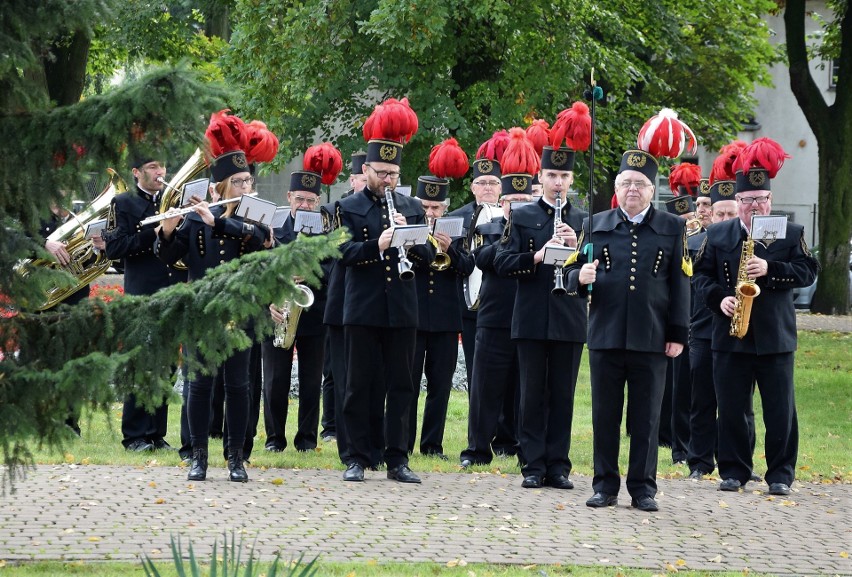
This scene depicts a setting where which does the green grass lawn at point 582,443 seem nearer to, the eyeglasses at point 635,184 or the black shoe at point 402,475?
the black shoe at point 402,475

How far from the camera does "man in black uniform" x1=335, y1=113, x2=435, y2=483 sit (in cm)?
1080

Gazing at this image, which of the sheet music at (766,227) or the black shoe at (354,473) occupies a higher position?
the sheet music at (766,227)

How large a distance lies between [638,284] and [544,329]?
3.72ft

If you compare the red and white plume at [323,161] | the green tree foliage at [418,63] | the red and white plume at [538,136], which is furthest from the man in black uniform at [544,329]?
the green tree foliage at [418,63]

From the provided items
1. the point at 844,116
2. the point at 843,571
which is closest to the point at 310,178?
the point at 843,571

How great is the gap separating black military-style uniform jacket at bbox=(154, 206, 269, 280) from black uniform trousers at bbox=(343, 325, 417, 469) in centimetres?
110

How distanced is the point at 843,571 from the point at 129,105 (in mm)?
5044

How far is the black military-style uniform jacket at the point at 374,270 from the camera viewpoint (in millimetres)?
10789

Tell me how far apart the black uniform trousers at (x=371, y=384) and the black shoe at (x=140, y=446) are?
7.13ft

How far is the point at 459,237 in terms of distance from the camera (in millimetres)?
12211

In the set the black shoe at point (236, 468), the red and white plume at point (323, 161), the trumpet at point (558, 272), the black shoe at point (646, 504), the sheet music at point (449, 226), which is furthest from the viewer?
the red and white plume at point (323, 161)

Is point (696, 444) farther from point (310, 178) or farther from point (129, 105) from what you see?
point (129, 105)

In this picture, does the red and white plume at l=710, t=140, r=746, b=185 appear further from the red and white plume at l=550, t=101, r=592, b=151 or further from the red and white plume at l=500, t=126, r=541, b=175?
the red and white plume at l=550, t=101, r=592, b=151

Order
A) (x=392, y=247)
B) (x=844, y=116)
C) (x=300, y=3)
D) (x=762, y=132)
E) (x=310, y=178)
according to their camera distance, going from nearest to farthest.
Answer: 1. (x=392, y=247)
2. (x=310, y=178)
3. (x=300, y=3)
4. (x=844, y=116)
5. (x=762, y=132)
